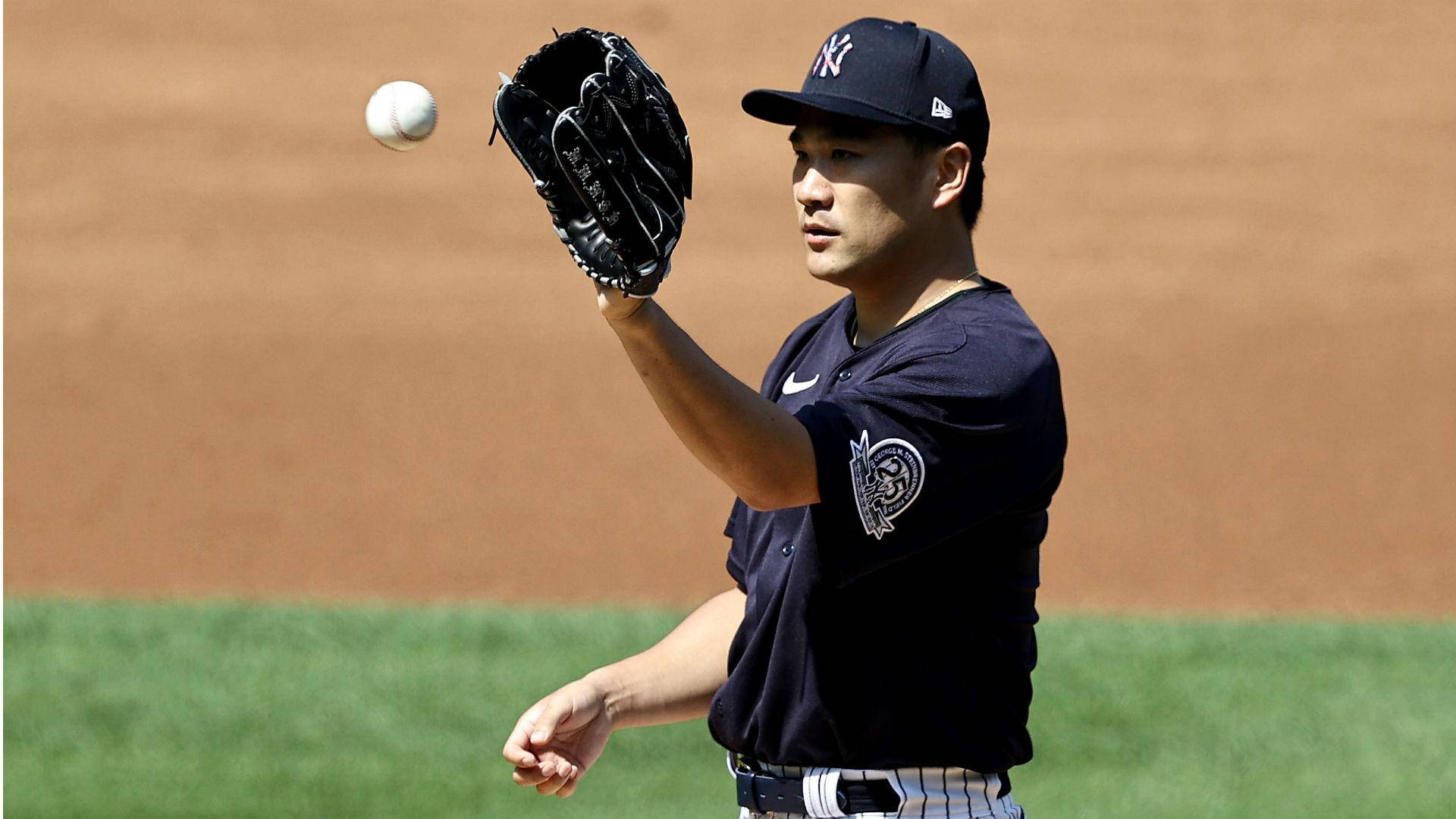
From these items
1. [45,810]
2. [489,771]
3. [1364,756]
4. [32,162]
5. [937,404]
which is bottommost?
[1364,756]

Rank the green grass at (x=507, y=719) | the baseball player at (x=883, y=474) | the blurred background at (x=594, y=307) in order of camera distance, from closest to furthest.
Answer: the baseball player at (x=883, y=474) < the green grass at (x=507, y=719) < the blurred background at (x=594, y=307)

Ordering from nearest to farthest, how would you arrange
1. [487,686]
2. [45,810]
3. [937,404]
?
1. [937,404]
2. [45,810]
3. [487,686]

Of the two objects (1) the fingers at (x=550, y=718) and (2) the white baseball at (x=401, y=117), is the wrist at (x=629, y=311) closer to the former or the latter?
(1) the fingers at (x=550, y=718)

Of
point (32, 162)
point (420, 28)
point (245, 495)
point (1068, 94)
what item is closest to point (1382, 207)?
point (1068, 94)

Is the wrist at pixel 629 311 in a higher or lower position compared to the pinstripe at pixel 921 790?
higher

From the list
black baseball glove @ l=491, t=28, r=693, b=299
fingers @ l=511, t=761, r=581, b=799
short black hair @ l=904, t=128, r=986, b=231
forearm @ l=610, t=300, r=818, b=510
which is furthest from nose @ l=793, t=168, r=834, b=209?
fingers @ l=511, t=761, r=581, b=799

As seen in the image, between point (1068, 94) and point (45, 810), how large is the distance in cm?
976

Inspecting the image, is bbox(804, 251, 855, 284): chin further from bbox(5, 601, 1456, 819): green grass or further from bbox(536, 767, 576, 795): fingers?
bbox(5, 601, 1456, 819): green grass

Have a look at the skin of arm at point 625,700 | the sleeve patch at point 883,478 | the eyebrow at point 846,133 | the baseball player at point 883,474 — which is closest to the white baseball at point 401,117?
the baseball player at point 883,474

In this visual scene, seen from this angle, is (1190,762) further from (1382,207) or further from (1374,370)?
(1382,207)

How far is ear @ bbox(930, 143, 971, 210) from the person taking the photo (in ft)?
8.09

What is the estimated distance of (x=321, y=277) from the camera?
13.2 metres

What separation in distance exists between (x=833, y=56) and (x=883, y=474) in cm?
64

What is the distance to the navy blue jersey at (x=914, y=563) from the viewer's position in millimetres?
2201
